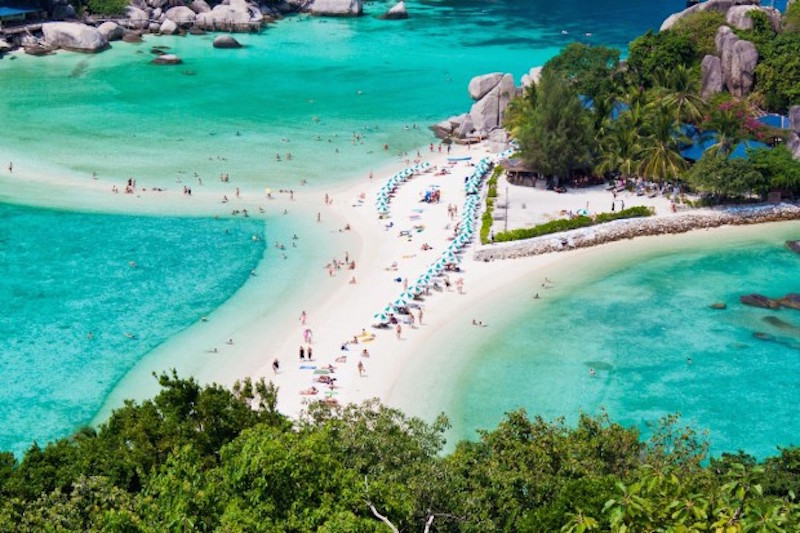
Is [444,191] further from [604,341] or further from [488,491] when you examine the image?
[488,491]

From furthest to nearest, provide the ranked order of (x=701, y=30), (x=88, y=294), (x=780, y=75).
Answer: (x=701, y=30) → (x=780, y=75) → (x=88, y=294)

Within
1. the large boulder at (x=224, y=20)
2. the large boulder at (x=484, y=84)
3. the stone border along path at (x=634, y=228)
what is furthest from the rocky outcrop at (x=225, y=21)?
the stone border along path at (x=634, y=228)

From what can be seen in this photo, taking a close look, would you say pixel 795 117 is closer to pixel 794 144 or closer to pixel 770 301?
pixel 794 144

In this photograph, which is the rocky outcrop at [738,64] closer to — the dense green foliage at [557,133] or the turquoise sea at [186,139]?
the dense green foliage at [557,133]

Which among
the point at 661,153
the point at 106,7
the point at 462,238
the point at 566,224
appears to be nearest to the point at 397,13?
the point at 106,7

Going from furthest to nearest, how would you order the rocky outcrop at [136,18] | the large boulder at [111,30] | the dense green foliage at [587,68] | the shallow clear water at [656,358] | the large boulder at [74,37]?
the rocky outcrop at [136,18], the large boulder at [111,30], the large boulder at [74,37], the dense green foliage at [587,68], the shallow clear water at [656,358]

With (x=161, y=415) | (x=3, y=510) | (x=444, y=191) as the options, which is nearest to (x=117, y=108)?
(x=444, y=191)
